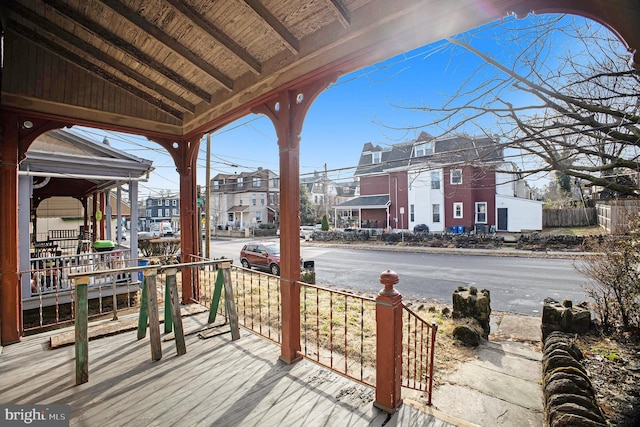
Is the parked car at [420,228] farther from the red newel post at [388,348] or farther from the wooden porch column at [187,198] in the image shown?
the red newel post at [388,348]

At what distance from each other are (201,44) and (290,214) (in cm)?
220

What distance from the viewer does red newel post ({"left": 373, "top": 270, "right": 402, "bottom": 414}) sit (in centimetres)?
262

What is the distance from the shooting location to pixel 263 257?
12.0 metres

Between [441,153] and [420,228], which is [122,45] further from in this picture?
[420,228]

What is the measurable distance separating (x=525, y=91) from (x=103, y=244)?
30.4 ft

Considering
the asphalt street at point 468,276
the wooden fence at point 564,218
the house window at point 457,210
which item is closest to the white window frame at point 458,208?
the house window at point 457,210

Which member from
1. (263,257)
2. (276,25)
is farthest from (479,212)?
(276,25)

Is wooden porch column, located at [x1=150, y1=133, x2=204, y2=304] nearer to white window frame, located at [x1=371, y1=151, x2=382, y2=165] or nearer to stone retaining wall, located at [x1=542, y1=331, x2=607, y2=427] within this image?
stone retaining wall, located at [x1=542, y1=331, x2=607, y2=427]

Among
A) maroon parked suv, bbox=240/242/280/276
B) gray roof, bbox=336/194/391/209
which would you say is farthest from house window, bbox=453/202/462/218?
maroon parked suv, bbox=240/242/280/276

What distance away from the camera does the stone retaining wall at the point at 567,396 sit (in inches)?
85.7

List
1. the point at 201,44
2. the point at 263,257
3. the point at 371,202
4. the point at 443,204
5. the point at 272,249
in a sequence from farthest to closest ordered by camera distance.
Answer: the point at 371,202 → the point at 443,204 → the point at 272,249 → the point at 263,257 → the point at 201,44

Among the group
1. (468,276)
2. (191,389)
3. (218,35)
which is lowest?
(468,276)

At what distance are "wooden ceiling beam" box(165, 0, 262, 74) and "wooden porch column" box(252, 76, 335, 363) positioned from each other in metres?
0.47

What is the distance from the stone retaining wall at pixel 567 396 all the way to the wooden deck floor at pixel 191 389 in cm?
89
